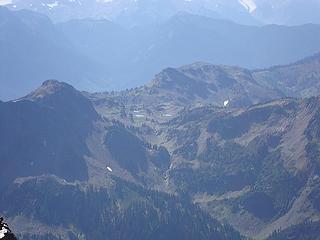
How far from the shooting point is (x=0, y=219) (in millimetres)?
48375

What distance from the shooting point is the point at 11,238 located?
47562 millimetres

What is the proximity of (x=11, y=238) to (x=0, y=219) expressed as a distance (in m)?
1.91
